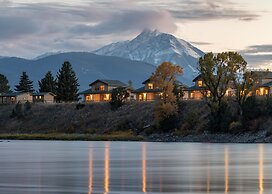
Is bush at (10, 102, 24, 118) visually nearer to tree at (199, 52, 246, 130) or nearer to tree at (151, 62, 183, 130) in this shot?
tree at (151, 62, 183, 130)

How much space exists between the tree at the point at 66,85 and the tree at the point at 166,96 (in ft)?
167

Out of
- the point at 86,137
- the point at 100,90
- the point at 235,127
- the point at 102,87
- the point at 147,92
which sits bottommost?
the point at 86,137

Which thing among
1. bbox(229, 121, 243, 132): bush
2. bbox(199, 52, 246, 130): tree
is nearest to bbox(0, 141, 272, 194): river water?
bbox(229, 121, 243, 132): bush

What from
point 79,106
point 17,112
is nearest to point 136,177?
point 79,106

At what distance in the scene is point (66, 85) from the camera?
175 m

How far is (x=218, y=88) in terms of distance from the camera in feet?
388

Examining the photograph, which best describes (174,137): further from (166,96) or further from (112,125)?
(112,125)

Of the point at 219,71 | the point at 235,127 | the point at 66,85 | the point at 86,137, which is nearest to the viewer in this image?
the point at 235,127

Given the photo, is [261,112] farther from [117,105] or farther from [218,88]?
[117,105]

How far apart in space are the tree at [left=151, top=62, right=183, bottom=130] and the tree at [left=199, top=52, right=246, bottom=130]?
8435 millimetres

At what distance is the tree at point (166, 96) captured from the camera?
399 feet

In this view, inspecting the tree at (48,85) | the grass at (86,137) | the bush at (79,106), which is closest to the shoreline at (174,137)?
the grass at (86,137)

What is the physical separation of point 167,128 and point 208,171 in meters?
77.8

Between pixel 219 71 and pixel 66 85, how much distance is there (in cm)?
6665
